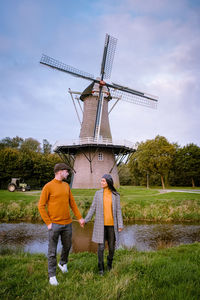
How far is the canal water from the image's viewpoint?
20.0 feet

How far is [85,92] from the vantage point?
21016mm

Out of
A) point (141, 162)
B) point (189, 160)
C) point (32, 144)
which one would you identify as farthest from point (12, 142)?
point (189, 160)

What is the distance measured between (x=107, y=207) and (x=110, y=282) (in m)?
1.07

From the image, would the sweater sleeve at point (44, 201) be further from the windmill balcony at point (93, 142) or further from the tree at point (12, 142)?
the tree at point (12, 142)

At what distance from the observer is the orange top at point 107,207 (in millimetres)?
3393

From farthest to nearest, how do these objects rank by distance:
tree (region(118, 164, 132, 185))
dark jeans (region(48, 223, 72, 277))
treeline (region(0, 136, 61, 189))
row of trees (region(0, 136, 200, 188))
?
tree (region(118, 164, 132, 185)), row of trees (region(0, 136, 200, 188)), treeline (region(0, 136, 61, 189)), dark jeans (region(48, 223, 72, 277))

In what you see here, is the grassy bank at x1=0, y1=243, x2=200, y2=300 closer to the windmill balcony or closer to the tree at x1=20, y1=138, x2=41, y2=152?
the windmill balcony

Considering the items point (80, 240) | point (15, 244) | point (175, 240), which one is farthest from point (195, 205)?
point (15, 244)

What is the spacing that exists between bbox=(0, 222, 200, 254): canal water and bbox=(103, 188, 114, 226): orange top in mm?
2751

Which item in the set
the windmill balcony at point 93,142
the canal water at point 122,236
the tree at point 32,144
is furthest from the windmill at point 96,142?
the tree at point 32,144

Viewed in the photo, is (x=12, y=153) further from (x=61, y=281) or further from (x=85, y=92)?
(x=61, y=281)

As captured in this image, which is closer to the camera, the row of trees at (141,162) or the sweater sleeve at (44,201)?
the sweater sleeve at (44,201)

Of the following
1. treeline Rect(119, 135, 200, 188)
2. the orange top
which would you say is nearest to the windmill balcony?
the orange top

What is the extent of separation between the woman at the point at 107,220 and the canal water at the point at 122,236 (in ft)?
8.54
